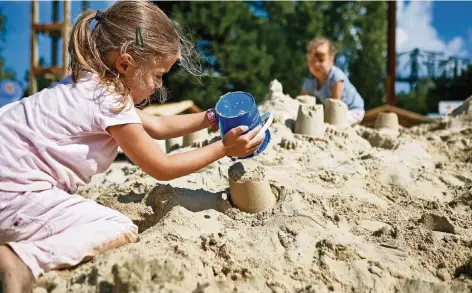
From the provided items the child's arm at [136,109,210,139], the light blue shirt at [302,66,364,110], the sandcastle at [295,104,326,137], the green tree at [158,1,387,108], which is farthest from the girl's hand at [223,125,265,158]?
the green tree at [158,1,387,108]

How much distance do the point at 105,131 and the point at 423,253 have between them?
1162 mm

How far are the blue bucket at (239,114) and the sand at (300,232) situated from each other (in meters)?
0.33

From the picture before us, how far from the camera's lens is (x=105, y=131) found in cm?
174

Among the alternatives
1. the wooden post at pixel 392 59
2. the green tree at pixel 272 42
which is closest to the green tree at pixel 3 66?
the green tree at pixel 272 42

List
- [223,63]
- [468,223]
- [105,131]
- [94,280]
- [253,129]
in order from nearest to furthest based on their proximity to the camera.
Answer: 1. [94,280]
2. [105,131]
3. [253,129]
4. [468,223]
5. [223,63]

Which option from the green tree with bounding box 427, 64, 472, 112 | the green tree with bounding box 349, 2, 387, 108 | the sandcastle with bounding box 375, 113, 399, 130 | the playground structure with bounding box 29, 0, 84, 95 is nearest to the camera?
Result: the sandcastle with bounding box 375, 113, 399, 130

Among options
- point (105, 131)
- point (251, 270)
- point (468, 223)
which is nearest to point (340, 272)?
point (251, 270)

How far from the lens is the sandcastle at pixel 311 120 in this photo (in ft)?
11.0

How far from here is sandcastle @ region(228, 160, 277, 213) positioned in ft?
6.72

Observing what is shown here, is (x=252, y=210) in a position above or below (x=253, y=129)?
below

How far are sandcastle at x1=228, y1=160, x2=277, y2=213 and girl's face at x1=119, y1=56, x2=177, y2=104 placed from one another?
1.59 ft

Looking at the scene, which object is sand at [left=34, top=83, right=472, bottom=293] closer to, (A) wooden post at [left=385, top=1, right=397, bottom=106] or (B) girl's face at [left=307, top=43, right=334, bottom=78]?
(B) girl's face at [left=307, top=43, right=334, bottom=78]

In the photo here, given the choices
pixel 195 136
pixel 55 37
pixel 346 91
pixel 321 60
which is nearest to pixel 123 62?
pixel 195 136

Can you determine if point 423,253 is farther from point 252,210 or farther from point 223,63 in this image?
point 223,63
